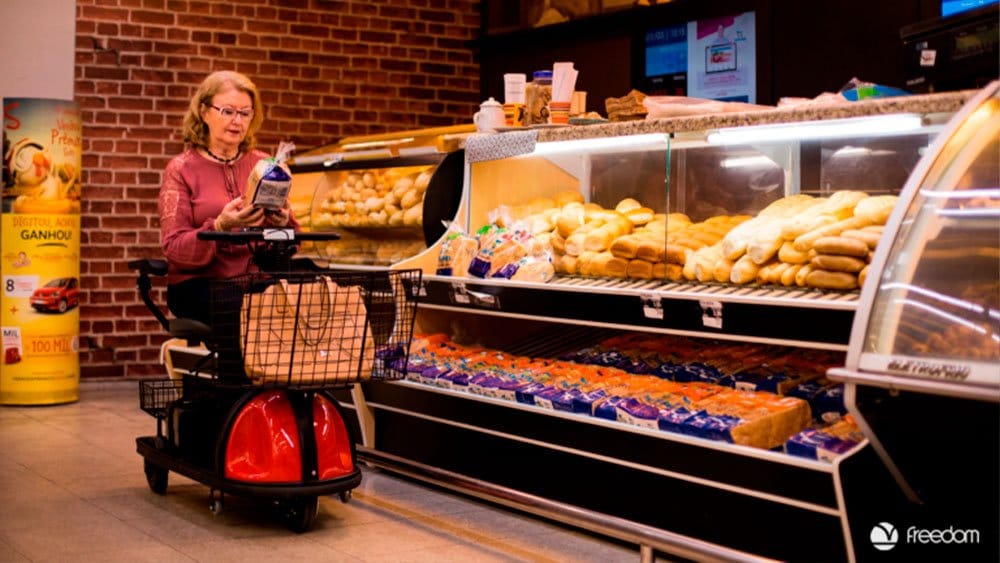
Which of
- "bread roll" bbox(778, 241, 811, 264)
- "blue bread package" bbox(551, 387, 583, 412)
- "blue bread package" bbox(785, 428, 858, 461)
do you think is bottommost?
"blue bread package" bbox(785, 428, 858, 461)

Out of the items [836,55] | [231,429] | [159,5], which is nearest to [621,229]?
[231,429]

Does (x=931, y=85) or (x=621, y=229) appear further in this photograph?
(x=621, y=229)

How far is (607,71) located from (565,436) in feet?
14.1

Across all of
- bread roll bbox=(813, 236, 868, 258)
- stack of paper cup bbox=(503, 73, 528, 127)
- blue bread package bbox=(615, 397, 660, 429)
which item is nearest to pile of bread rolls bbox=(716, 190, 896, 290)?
bread roll bbox=(813, 236, 868, 258)

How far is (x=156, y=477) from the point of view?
4.48 metres

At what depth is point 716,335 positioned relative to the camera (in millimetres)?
3451

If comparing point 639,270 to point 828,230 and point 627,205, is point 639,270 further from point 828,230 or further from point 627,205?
point 828,230

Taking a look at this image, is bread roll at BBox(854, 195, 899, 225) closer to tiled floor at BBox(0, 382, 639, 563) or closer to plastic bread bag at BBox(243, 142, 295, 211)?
tiled floor at BBox(0, 382, 639, 563)

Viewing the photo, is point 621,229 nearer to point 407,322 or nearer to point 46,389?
point 407,322

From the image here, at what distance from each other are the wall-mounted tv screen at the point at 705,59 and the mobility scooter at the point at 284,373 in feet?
11.8

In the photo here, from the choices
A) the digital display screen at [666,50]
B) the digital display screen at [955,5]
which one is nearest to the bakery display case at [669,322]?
the digital display screen at [955,5]

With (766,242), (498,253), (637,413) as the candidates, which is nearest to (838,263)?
(766,242)

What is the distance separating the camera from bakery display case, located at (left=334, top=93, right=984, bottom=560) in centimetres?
321

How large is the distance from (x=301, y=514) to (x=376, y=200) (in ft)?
7.53
